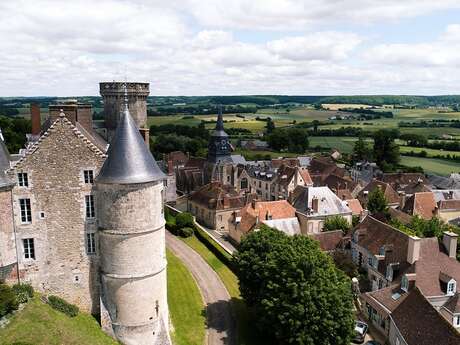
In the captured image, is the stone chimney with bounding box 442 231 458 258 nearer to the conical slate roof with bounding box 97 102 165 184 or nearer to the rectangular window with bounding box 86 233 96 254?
the conical slate roof with bounding box 97 102 165 184

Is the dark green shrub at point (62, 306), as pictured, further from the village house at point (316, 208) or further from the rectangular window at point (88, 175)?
the village house at point (316, 208)

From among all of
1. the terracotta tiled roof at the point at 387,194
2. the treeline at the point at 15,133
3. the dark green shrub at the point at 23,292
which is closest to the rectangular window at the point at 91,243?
the dark green shrub at the point at 23,292

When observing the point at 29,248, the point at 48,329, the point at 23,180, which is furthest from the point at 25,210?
the point at 48,329

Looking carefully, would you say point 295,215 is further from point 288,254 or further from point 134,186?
point 134,186

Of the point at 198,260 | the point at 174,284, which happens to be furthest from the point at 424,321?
the point at 198,260

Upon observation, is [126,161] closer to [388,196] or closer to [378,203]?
[378,203]

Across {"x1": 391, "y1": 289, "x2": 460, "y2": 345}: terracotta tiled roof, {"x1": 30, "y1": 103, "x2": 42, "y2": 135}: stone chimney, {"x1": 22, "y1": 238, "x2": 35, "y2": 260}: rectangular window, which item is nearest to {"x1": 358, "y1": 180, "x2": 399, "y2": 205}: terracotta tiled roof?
{"x1": 391, "y1": 289, "x2": 460, "y2": 345}: terracotta tiled roof
